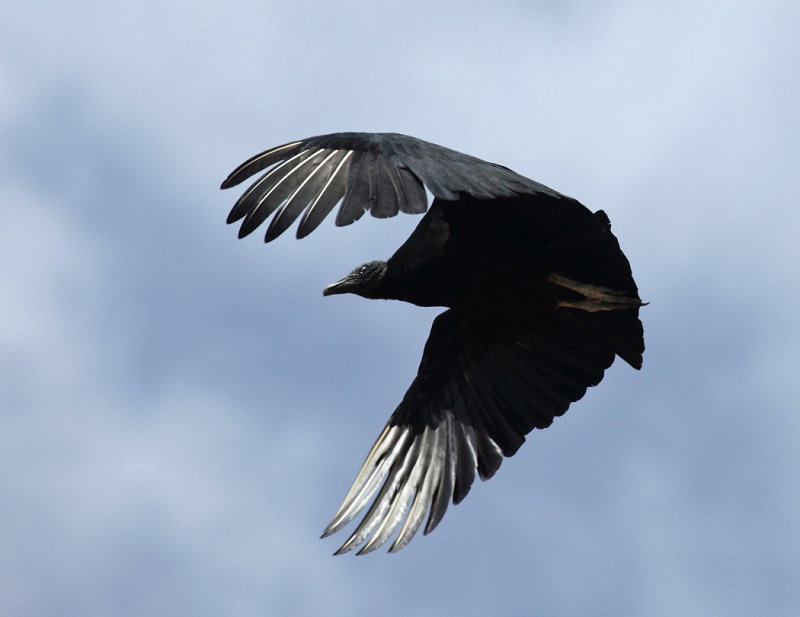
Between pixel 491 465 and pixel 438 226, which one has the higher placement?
pixel 438 226

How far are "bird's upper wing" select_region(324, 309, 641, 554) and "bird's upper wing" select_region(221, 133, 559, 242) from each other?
153 centimetres

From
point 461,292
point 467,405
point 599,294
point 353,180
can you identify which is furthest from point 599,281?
point 353,180

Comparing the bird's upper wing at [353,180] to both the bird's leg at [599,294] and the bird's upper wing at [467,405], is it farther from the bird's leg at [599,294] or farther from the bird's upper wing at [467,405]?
the bird's upper wing at [467,405]

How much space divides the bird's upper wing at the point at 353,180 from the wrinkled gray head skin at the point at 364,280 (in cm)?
122

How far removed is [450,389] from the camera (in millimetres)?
7199

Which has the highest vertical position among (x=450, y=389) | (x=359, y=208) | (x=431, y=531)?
(x=450, y=389)

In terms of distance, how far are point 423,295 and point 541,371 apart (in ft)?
3.19

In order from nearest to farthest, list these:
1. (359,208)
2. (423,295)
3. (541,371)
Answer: (359,208)
(423,295)
(541,371)

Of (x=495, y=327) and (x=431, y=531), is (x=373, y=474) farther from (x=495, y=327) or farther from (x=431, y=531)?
(x=495, y=327)

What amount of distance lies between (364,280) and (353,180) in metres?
1.67

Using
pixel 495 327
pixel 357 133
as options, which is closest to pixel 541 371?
pixel 495 327

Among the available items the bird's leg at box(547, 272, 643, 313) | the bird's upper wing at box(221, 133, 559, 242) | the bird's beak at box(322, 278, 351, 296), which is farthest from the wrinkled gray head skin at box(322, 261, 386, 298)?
the bird's upper wing at box(221, 133, 559, 242)

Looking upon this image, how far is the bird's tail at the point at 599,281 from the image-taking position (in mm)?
6121

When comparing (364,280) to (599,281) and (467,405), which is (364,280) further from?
(599,281)
